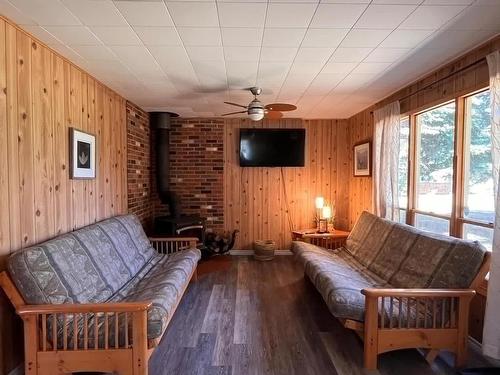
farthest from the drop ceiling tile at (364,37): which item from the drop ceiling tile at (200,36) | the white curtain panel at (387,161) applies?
the white curtain panel at (387,161)

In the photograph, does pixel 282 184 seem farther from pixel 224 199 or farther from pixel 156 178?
pixel 156 178

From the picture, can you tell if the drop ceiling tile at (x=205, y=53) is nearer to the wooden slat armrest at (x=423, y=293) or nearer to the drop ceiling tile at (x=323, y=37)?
the drop ceiling tile at (x=323, y=37)

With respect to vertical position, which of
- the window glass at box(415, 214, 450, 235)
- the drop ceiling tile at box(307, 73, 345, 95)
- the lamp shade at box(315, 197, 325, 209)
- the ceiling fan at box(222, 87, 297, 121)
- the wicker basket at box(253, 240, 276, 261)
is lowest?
the wicker basket at box(253, 240, 276, 261)

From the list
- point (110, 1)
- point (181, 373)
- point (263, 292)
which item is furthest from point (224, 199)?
point (110, 1)

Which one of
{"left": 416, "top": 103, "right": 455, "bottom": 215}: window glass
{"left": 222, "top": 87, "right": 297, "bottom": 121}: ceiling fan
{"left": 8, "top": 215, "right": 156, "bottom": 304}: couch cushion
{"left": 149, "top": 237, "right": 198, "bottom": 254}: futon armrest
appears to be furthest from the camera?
{"left": 149, "top": 237, "right": 198, "bottom": 254}: futon armrest

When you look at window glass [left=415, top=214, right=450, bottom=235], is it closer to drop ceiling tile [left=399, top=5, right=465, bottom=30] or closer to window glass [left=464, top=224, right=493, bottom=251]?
window glass [left=464, top=224, right=493, bottom=251]

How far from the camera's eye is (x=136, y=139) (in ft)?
13.5

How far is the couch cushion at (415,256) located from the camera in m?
2.03

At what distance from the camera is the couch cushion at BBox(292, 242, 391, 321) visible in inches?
81.7

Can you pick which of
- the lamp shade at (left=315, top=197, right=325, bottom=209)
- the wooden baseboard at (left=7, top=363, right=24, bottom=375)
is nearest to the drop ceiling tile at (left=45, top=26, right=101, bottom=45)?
the wooden baseboard at (left=7, top=363, right=24, bottom=375)

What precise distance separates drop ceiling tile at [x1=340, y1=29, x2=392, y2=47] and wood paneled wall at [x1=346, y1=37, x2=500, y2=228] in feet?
2.66

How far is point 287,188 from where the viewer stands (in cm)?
498

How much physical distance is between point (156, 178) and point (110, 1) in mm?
3151

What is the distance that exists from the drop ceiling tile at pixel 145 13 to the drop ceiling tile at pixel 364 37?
1.23 meters
